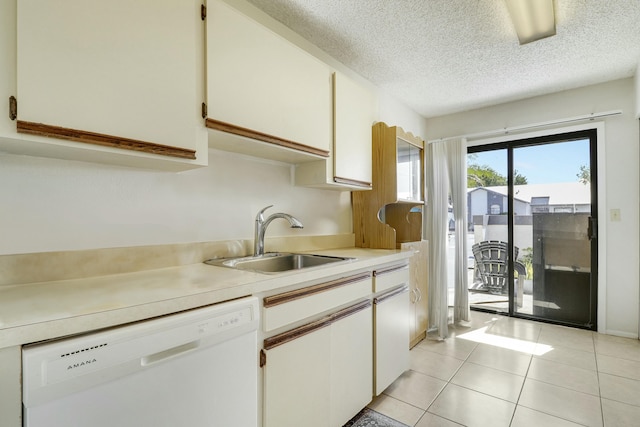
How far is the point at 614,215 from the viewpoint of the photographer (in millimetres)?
2902

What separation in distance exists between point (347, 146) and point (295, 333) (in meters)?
1.35

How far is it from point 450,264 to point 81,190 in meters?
3.54

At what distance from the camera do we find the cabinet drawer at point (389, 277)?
1.87m

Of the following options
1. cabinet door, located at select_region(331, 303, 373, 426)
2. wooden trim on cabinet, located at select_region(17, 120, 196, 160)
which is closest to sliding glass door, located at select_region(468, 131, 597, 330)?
cabinet door, located at select_region(331, 303, 373, 426)

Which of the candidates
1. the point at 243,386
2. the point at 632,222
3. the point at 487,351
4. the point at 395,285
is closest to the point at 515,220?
Answer: the point at 632,222

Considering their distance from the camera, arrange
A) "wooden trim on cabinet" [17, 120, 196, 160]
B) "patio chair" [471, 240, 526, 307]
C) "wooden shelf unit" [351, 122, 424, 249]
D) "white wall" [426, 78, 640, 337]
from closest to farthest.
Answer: "wooden trim on cabinet" [17, 120, 196, 160], "wooden shelf unit" [351, 122, 424, 249], "white wall" [426, 78, 640, 337], "patio chair" [471, 240, 526, 307]

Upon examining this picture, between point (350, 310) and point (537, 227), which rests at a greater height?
point (537, 227)

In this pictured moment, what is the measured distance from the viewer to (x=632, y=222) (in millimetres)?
2814

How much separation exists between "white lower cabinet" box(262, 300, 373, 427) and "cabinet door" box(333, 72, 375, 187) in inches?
37.2

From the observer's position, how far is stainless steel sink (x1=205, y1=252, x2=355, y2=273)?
5.33ft

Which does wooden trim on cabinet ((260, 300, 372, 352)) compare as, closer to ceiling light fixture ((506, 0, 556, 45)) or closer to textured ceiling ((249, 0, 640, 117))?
textured ceiling ((249, 0, 640, 117))

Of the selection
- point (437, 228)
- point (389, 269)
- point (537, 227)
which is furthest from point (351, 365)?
point (537, 227)

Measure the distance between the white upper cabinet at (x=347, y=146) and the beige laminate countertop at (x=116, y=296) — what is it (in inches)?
31.8

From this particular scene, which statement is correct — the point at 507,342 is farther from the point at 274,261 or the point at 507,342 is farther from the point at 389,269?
the point at 274,261
